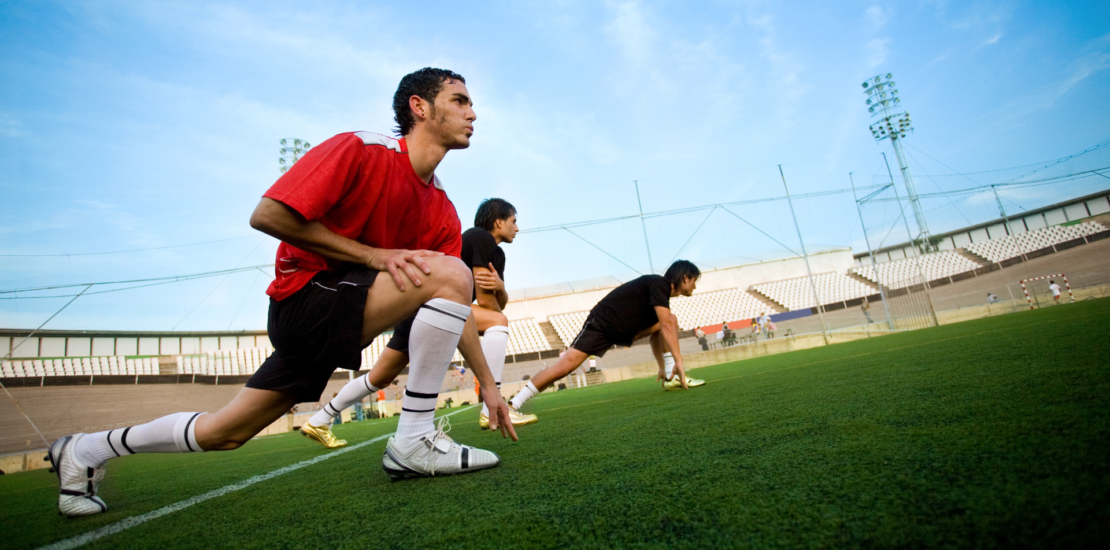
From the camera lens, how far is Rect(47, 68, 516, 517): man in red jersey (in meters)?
1.70

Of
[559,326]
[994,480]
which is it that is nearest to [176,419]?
[994,480]

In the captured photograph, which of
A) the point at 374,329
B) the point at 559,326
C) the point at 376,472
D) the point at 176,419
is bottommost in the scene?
the point at 376,472

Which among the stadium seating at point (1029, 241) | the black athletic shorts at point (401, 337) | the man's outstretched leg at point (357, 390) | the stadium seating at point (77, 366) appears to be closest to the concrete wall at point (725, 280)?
the stadium seating at point (1029, 241)

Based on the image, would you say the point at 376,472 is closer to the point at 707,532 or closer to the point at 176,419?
the point at 176,419

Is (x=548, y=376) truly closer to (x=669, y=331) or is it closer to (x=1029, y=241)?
(x=669, y=331)

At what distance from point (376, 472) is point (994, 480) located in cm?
219

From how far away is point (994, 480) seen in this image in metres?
0.84

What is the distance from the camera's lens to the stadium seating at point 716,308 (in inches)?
1296

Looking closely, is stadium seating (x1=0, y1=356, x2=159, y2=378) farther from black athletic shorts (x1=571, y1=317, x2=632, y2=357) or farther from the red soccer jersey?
the red soccer jersey

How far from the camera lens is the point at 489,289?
367 cm

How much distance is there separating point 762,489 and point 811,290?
126 feet

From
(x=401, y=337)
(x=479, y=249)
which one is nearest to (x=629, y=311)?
(x=479, y=249)

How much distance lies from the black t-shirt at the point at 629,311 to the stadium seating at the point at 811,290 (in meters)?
31.9

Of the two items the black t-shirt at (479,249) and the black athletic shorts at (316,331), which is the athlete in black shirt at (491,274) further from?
the black athletic shorts at (316,331)
